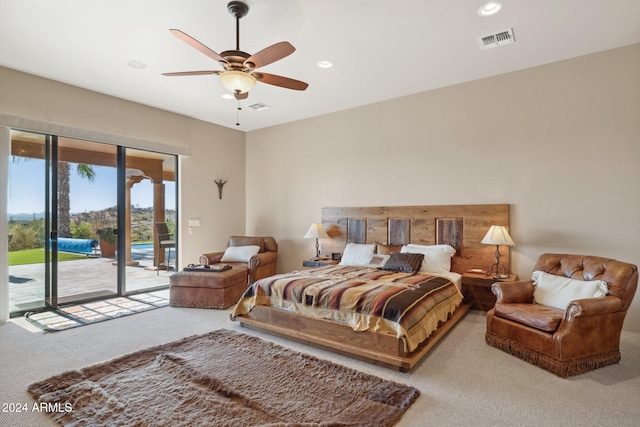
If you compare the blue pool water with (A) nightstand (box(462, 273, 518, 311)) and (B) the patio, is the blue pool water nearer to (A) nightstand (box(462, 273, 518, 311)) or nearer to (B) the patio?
(B) the patio

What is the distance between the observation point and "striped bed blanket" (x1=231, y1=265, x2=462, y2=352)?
111 inches

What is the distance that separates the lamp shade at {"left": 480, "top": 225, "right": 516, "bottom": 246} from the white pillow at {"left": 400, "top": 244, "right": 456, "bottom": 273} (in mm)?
517

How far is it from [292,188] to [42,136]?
3.83 m

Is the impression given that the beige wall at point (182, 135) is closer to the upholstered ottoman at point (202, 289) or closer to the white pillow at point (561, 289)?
the upholstered ottoman at point (202, 289)

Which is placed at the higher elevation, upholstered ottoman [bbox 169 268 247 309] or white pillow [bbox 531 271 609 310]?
white pillow [bbox 531 271 609 310]

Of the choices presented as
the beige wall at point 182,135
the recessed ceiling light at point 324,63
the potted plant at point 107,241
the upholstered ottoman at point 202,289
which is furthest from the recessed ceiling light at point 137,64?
the upholstered ottoman at point 202,289

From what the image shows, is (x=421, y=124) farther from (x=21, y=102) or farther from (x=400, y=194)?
(x=21, y=102)

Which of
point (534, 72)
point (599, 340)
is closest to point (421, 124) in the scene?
point (534, 72)

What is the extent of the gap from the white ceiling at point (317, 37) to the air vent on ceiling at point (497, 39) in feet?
0.21

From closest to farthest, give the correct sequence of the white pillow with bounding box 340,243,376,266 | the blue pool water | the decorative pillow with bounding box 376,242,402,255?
the white pillow with bounding box 340,243,376,266 → the decorative pillow with bounding box 376,242,402,255 → the blue pool water

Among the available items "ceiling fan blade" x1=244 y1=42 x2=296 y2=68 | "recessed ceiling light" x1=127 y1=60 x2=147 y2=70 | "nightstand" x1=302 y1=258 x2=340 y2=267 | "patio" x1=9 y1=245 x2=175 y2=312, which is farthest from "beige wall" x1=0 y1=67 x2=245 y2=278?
"ceiling fan blade" x1=244 y1=42 x2=296 y2=68

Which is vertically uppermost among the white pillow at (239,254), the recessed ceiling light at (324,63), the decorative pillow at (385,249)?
the recessed ceiling light at (324,63)

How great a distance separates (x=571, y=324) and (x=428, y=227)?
2315 mm

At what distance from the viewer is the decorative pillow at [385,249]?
16.0 ft
